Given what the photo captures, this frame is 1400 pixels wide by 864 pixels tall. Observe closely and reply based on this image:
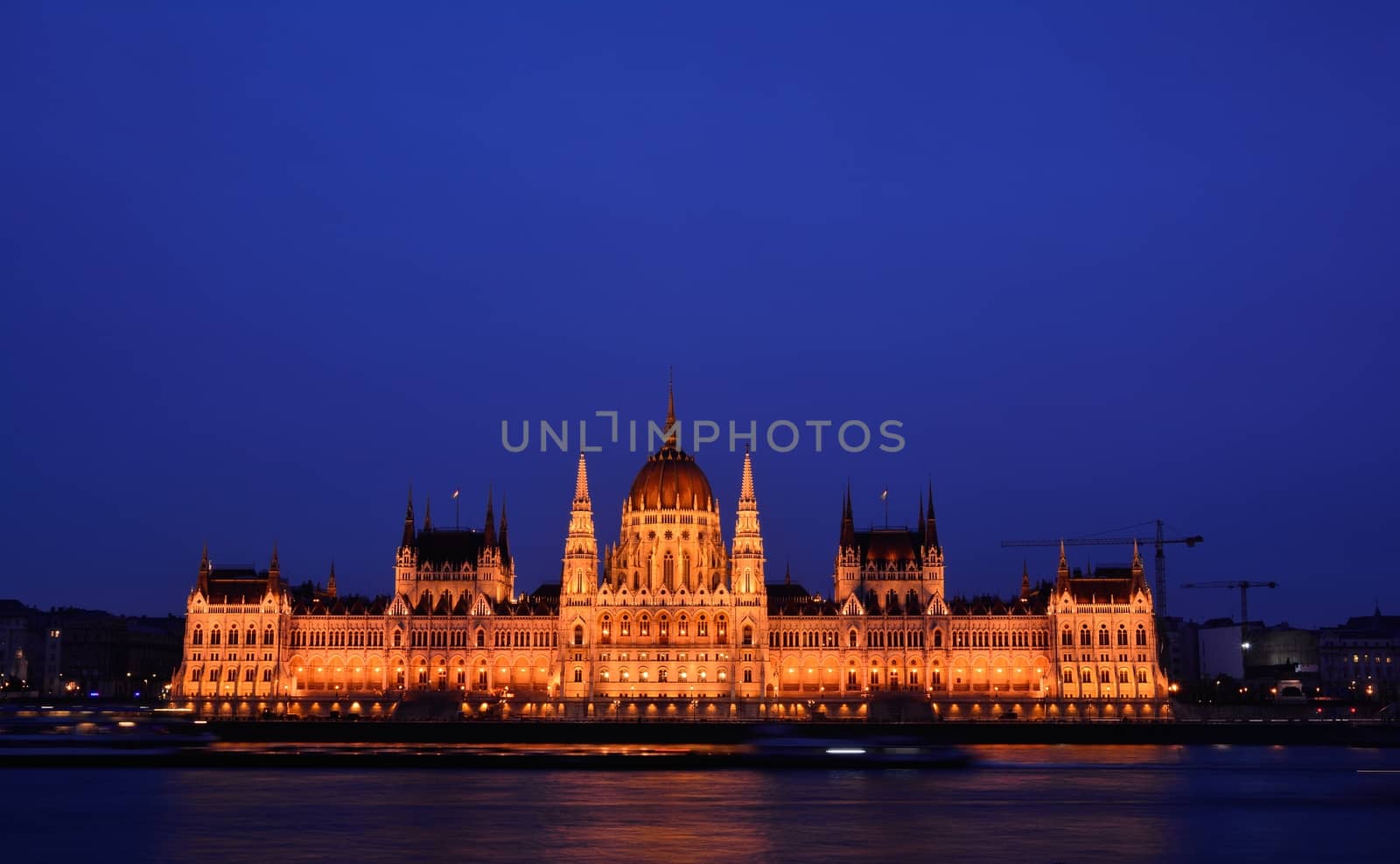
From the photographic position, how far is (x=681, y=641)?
150250 millimetres

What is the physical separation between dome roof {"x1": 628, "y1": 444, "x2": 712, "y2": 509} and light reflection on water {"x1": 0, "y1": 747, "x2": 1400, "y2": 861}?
262 feet

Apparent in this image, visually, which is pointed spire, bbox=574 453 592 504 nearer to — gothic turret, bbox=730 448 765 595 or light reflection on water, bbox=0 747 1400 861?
gothic turret, bbox=730 448 765 595

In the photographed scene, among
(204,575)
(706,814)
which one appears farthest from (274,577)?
(706,814)

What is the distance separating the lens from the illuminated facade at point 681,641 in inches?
5842

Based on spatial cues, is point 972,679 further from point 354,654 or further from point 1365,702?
point 354,654

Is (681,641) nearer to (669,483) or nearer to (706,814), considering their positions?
(669,483)

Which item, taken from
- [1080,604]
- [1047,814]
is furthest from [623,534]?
[1047,814]

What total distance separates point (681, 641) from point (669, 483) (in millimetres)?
→ 17576

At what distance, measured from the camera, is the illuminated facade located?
148 meters

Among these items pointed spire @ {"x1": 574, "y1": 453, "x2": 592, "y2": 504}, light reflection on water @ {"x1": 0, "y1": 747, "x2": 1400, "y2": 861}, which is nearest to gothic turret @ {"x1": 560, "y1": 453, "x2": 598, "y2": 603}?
pointed spire @ {"x1": 574, "y1": 453, "x2": 592, "y2": 504}

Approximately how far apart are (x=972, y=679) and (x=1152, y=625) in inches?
665

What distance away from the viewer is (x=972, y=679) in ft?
499

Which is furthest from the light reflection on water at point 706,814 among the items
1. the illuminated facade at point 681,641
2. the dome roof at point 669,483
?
the dome roof at point 669,483

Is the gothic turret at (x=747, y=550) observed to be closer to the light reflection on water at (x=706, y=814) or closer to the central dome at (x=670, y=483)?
the central dome at (x=670, y=483)
